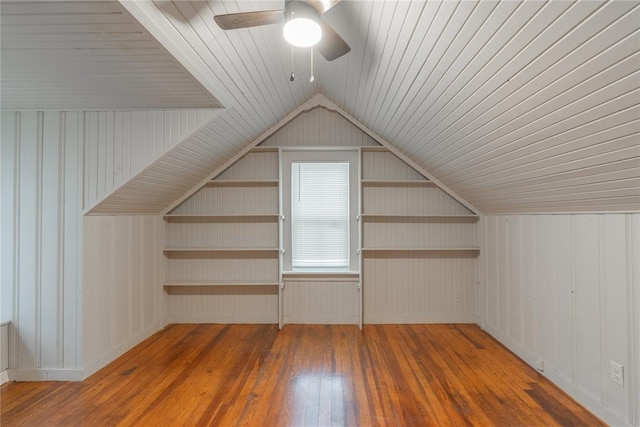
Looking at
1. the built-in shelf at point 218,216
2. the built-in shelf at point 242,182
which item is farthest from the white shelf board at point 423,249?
the built-in shelf at point 242,182

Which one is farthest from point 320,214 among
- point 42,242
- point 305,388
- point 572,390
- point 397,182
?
point 572,390

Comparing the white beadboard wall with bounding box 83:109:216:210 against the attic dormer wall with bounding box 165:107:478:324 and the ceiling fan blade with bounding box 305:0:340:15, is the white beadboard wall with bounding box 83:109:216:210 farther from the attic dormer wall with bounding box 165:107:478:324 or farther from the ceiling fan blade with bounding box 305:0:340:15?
the ceiling fan blade with bounding box 305:0:340:15

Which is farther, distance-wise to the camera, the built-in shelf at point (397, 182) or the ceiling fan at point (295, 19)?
the built-in shelf at point (397, 182)

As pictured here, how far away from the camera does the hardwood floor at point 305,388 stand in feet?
6.97

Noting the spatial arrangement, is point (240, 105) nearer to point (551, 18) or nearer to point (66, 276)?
point (66, 276)

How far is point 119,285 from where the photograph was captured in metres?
3.09

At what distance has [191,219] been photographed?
13.2 ft

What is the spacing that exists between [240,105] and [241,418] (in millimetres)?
2317

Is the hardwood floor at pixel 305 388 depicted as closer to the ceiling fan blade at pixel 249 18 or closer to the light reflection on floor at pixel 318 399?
the light reflection on floor at pixel 318 399

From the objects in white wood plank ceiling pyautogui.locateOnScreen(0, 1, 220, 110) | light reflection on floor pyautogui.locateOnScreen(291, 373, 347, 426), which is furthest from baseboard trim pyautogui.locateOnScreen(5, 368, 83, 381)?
white wood plank ceiling pyautogui.locateOnScreen(0, 1, 220, 110)

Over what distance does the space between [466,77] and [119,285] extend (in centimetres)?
330

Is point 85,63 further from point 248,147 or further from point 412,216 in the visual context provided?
point 412,216

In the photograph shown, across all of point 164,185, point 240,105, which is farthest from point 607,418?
point 164,185

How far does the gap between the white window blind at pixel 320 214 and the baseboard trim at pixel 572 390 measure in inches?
75.7
